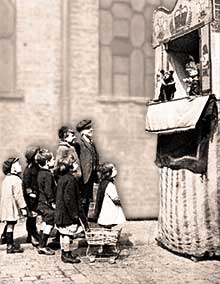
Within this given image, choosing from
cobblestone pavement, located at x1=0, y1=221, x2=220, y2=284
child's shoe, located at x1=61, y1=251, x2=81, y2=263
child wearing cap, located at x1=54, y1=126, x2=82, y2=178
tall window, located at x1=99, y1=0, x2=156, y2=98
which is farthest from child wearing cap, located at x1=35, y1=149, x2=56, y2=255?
tall window, located at x1=99, y1=0, x2=156, y2=98

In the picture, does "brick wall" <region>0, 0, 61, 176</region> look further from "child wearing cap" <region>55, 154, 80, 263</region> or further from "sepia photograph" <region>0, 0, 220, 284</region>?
"child wearing cap" <region>55, 154, 80, 263</region>

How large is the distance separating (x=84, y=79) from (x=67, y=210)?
6052mm

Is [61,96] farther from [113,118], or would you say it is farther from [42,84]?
[113,118]

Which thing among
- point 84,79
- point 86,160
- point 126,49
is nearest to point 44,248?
point 86,160

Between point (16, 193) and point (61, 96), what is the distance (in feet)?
16.7

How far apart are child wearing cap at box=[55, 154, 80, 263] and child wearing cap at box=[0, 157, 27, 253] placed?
1.09m

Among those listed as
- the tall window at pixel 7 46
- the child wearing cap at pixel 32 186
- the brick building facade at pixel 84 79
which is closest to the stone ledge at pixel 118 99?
the brick building facade at pixel 84 79

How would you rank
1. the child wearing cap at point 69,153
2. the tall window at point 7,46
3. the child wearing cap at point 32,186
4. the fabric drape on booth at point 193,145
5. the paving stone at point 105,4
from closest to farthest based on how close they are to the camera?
the fabric drape on booth at point 193,145
the child wearing cap at point 69,153
the child wearing cap at point 32,186
the tall window at point 7,46
the paving stone at point 105,4

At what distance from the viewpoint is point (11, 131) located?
38.8 ft

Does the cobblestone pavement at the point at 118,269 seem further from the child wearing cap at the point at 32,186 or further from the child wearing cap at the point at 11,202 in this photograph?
the child wearing cap at the point at 32,186

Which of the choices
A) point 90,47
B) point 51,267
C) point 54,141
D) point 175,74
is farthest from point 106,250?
point 90,47

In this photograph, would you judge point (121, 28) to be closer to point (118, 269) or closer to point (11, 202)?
point (11, 202)

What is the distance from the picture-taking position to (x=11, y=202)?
7.52m

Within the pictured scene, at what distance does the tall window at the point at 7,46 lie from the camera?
11867mm
